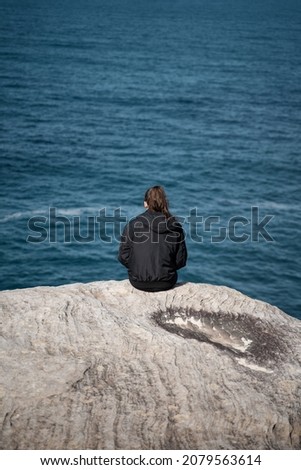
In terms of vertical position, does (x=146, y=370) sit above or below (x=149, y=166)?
above

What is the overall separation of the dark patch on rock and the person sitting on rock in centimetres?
90

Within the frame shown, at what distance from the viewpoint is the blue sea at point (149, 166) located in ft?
125

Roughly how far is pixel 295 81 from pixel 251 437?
107012 millimetres

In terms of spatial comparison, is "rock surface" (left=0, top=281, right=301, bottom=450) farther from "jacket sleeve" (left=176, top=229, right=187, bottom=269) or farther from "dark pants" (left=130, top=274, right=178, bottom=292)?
"jacket sleeve" (left=176, top=229, right=187, bottom=269)

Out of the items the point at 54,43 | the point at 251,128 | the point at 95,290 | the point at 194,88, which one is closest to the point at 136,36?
the point at 54,43

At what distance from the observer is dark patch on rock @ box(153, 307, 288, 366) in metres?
9.26

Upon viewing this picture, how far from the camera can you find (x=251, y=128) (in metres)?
71.7

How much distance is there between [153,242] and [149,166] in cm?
4582

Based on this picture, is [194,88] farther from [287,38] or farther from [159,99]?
[287,38]

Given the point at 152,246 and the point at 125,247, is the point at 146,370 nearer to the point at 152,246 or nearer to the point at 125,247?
the point at 152,246

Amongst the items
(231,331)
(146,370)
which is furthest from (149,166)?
(146,370)

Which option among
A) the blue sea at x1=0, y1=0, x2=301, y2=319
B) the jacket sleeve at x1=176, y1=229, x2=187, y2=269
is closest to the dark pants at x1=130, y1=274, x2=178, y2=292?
the jacket sleeve at x1=176, y1=229, x2=187, y2=269

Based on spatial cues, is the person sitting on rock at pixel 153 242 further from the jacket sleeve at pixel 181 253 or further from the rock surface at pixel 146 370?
the rock surface at pixel 146 370

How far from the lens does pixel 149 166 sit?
5566cm
